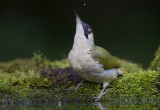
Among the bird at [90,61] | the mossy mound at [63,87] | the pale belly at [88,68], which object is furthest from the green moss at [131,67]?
the pale belly at [88,68]

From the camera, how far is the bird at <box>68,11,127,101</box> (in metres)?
6.82

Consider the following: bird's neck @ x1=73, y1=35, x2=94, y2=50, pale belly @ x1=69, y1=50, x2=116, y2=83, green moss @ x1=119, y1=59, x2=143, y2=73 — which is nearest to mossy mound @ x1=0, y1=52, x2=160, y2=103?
pale belly @ x1=69, y1=50, x2=116, y2=83

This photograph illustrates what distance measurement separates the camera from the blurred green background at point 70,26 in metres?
13.9

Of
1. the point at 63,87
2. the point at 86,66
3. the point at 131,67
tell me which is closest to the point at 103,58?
the point at 86,66

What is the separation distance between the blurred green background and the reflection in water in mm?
6284

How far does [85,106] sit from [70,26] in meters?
9.37

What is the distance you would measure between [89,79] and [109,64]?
1.63ft

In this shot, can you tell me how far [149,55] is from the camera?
13094 millimetres

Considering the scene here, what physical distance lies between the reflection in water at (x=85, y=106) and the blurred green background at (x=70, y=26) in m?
6.28

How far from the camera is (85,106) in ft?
21.5

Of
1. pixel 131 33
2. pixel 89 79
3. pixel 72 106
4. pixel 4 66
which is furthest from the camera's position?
pixel 131 33

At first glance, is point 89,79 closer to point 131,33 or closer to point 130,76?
point 130,76

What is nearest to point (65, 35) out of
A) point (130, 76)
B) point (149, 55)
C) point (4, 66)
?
point (149, 55)

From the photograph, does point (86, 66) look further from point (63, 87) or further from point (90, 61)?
point (63, 87)
